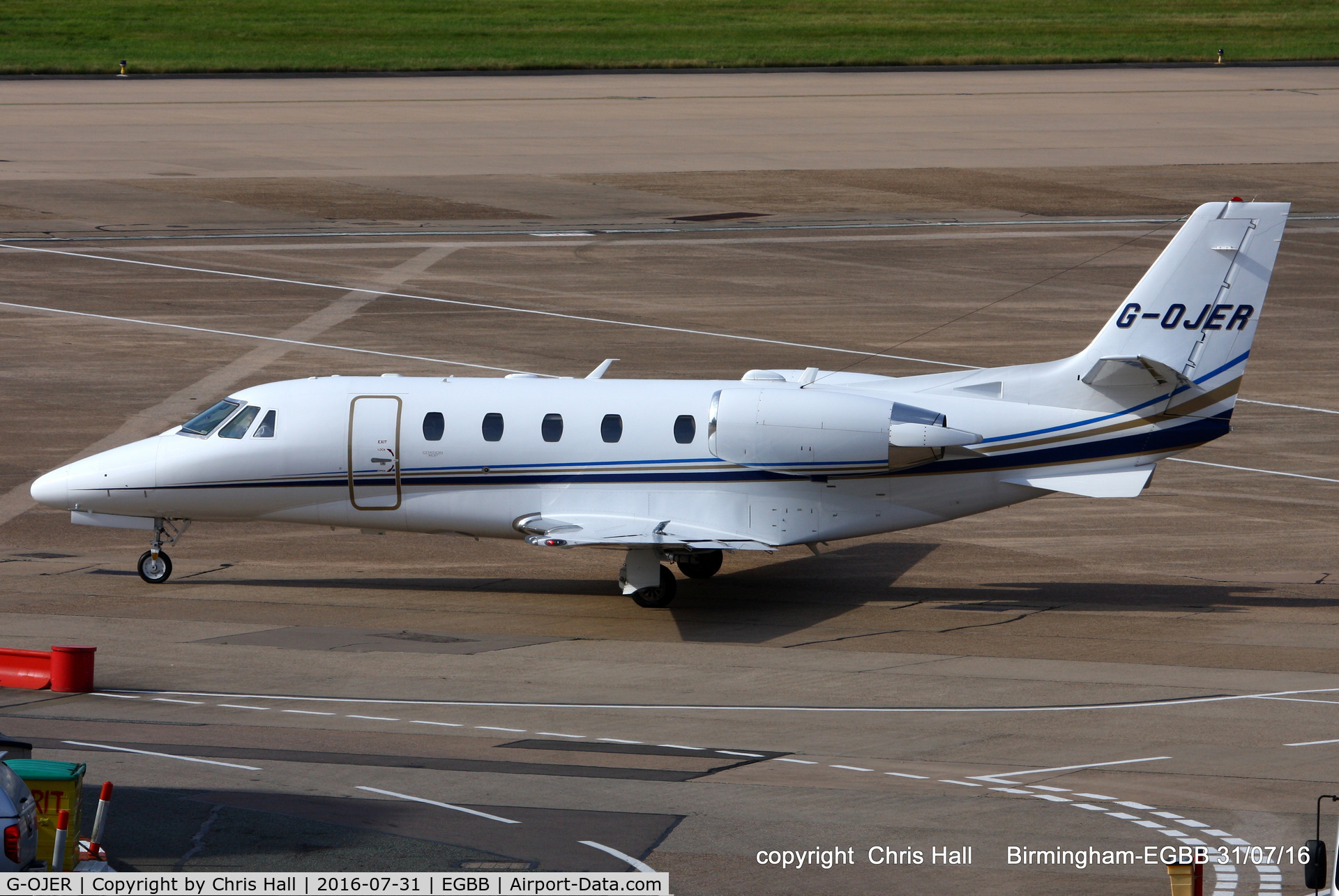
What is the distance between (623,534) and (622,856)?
36.2 feet

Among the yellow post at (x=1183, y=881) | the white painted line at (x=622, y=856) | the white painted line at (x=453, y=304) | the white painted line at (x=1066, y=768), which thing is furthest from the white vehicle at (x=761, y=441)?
the white painted line at (x=453, y=304)

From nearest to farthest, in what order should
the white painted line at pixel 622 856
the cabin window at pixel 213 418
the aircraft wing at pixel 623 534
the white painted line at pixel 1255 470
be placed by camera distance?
the white painted line at pixel 622 856
the aircraft wing at pixel 623 534
the cabin window at pixel 213 418
the white painted line at pixel 1255 470

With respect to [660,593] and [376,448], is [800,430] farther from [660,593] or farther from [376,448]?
[376,448]

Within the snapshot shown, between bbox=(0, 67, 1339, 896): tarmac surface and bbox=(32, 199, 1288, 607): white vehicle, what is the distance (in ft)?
5.04

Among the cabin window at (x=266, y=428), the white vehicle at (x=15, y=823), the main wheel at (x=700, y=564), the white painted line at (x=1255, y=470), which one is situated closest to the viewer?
the white vehicle at (x=15, y=823)

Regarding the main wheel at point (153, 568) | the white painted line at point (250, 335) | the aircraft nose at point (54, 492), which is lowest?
the main wheel at point (153, 568)

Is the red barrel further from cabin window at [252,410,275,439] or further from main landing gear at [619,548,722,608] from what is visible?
main landing gear at [619,548,722,608]

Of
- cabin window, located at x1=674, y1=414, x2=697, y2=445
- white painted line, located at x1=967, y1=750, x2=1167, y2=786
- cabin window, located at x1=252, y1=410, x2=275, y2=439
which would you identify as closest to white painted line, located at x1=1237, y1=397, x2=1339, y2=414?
cabin window, located at x1=674, y1=414, x2=697, y2=445

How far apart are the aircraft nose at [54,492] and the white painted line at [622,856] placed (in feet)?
50.9

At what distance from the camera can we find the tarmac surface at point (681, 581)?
18.3 meters

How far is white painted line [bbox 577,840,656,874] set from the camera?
1656cm

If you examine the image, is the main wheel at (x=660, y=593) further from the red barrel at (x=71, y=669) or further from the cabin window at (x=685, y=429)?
the red barrel at (x=71, y=669)

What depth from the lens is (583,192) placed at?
223 feet

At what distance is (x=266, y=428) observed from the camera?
29.2 metres
